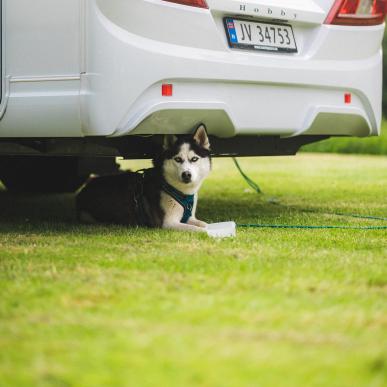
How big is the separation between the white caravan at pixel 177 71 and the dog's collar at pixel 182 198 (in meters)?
0.24

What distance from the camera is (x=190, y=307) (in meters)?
2.74

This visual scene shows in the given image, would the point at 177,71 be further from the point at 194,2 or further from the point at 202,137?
the point at 202,137

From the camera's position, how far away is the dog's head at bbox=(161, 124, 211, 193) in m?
4.94

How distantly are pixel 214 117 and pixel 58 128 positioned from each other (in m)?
0.86

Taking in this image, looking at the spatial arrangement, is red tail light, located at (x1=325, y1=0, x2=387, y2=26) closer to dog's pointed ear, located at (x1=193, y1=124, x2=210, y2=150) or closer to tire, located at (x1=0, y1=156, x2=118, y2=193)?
dog's pointed ear, located at (x1=193, y1=124, x2=210, y2=150)

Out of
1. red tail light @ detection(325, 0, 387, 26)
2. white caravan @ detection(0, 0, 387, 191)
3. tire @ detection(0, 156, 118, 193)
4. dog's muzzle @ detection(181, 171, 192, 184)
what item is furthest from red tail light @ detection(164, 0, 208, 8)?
tire @ detection(0, 156, 118, 193)

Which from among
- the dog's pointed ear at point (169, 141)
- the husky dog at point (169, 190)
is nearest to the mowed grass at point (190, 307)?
the husky dog at point (169, 190)

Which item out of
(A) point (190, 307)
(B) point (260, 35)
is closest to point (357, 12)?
(B) point (260, 35)

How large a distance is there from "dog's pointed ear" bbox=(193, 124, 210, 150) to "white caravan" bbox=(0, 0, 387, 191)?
0.17ft

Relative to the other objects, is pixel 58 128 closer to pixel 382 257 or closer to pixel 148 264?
pixel 148 264

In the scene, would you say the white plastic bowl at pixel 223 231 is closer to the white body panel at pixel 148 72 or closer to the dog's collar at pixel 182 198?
the dog's collar at pixel 182 198

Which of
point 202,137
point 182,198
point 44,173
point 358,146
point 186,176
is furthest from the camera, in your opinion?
point 358,146

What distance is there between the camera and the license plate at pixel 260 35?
4520 millimetres

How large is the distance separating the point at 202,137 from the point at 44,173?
8.21 ft
